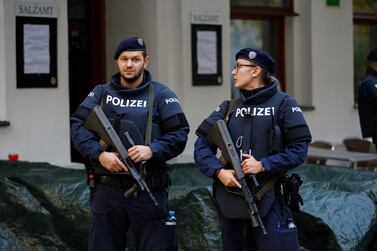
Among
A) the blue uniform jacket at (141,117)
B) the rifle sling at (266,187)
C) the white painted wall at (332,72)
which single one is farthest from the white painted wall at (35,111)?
the rifle sling at (266,187)

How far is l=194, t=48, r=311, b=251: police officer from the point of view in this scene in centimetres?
531

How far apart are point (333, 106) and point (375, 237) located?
515 cm

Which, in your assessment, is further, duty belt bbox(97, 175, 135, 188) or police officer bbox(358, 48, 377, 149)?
police officer bbox(358, 48, 377, 149)

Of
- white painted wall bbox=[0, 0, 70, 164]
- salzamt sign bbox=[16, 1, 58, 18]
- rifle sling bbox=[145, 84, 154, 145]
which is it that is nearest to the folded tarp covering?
rifle sling bbox=[145, 84, 154, 145]

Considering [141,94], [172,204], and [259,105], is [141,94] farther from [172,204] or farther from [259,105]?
[172,204]

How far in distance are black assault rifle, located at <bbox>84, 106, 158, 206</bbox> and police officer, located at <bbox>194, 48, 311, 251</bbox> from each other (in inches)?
14.9

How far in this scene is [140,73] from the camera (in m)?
5.72

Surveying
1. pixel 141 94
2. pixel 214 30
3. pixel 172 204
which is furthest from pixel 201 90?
pixel 141 94

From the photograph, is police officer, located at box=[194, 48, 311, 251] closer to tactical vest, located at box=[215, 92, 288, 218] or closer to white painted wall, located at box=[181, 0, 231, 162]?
tactical vest, located at box=[215, 92, 288, 218]

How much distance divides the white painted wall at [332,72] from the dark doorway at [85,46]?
279 centimetres

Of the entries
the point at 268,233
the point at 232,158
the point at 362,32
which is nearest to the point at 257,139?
the point at 232,158

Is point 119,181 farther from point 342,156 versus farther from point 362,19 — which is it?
point 362,19

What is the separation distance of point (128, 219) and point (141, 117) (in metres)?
0.66

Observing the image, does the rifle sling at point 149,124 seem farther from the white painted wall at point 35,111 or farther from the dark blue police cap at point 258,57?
the white painted wall at point 35,111
